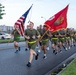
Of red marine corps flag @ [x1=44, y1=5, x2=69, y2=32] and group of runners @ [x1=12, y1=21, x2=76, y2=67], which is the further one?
red marine corps flag @ [x1=44, y1=5, x2=69, y2=32]

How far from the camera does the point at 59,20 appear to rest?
1494 centimetres

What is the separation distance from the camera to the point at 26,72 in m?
11.4

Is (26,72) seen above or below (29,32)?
below

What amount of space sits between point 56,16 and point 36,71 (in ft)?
13.1

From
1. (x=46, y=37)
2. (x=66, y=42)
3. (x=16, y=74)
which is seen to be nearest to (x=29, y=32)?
(x=16, y=74)

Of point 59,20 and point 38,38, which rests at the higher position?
point 59,20

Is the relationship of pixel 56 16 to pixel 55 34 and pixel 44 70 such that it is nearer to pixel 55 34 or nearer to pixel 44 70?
pixel 44 70

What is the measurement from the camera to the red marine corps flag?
14.7 metres

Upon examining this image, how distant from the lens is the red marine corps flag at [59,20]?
48.4ft

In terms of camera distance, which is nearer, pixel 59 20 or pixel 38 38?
pixel 38 38

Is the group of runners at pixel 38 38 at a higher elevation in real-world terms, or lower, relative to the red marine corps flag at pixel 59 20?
lower

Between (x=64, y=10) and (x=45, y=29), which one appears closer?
(x=64, y=10)

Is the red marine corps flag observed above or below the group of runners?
above

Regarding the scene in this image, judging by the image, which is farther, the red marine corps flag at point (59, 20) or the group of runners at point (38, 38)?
the red marine corps flag at point (59, 20)
